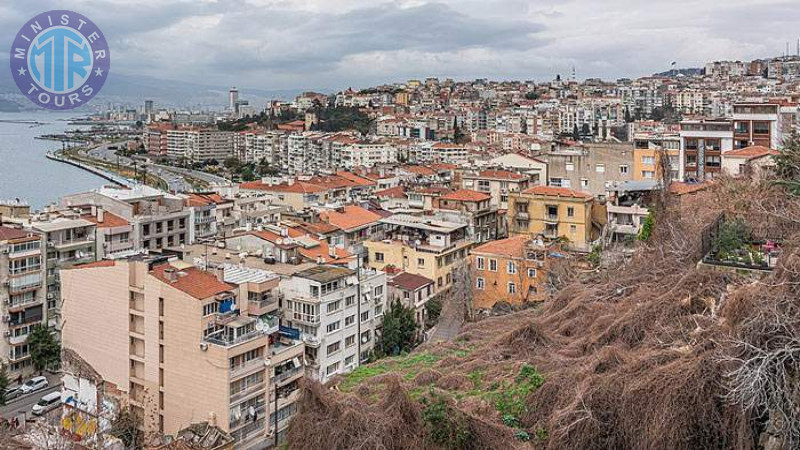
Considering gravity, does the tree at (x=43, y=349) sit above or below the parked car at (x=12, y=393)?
above

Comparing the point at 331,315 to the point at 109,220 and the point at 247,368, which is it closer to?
the point at 247,368

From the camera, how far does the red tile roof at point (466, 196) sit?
15.5 metres

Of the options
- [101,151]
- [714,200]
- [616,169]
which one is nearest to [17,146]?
[101,151]

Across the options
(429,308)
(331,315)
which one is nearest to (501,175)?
(429,308)

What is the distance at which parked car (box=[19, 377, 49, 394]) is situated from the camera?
10687mm

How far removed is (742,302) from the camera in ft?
16.4

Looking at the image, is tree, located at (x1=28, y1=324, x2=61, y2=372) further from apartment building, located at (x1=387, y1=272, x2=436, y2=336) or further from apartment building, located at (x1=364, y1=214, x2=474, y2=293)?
apartment building, located at (x1=364, y1=214, x2=474, y2=293)

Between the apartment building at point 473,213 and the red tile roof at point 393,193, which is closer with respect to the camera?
the apartment building at point 473,213

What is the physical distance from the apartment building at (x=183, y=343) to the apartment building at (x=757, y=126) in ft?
36.3

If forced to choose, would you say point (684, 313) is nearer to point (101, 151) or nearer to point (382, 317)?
point (382, 317)

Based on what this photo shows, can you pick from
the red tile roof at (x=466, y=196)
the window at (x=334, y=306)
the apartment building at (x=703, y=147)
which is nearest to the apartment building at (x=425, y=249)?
the red tile roof at (x=466, y=196)

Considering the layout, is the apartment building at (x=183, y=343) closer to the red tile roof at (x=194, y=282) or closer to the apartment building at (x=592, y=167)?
the red tile roof at (x=194, y=282)

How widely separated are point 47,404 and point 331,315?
3913 millimetres

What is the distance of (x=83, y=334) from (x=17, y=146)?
72.1 m
